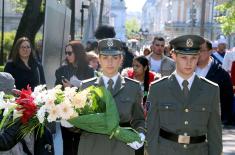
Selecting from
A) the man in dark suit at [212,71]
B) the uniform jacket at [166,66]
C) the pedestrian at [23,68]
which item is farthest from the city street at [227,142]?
the man in dark suit at [212,71]

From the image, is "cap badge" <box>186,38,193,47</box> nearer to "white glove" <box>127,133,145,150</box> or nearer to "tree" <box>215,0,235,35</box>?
"white glove" <box>127,133,145,150</box>

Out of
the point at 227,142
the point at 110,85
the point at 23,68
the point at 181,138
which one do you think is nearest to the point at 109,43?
the point at 110,85

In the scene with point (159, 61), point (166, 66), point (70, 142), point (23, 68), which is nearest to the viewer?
point (70, 142)

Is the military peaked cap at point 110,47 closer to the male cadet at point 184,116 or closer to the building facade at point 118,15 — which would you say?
the male cadet at point 184,116

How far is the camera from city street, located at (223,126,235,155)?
32.8ft

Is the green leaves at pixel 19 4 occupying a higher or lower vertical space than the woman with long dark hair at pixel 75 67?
higher

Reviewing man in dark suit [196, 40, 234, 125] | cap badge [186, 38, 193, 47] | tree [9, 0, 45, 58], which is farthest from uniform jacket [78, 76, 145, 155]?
tree [9, 0, 45, 58]

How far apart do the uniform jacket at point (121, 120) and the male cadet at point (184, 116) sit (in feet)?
0.82

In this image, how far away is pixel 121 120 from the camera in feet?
16.6

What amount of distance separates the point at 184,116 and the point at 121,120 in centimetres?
55

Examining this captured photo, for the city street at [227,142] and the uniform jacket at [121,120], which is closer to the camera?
the uniform jacket at [121,120]

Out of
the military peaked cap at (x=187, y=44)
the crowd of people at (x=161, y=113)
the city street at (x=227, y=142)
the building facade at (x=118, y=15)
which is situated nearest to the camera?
the crowd of people at (x=161, y=113)

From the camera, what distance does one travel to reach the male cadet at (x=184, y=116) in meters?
4.82

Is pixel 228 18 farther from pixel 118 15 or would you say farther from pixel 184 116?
pixel 118 15
